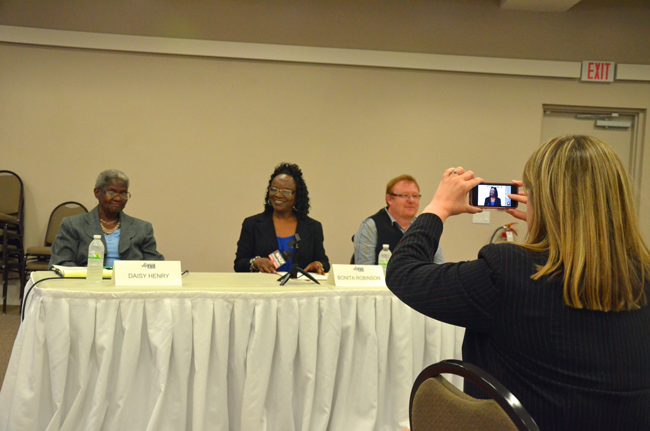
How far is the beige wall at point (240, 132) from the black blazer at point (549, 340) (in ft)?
14.2

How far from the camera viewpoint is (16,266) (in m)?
4.82

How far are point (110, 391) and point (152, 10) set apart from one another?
4045 mm

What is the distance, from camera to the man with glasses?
11.0 feet

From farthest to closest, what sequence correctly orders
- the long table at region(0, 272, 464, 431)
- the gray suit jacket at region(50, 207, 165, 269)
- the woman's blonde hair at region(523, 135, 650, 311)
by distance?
the gray suit jacket at region(50, 207, 165, 269) < the long table at region(0, 272, 464, 431) < the woman's blonde hair at region(523, 135, 650, 311)

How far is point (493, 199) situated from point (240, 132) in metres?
3.82

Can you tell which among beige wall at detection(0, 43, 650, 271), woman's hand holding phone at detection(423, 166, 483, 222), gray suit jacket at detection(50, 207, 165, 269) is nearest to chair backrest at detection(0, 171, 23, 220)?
beige wall at detection(0, 43, 650, 271)

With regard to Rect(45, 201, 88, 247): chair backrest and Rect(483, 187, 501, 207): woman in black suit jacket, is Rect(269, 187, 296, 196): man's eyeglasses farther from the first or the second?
Rect(45, 201, 88, 247): chair backrest

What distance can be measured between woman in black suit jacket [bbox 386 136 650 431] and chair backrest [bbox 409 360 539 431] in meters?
0.13

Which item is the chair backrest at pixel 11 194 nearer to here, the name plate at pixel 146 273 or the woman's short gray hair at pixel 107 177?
the woman's short gray hair at pixel 107 177

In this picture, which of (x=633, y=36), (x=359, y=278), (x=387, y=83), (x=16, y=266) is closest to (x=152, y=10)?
(x=387, y=83)

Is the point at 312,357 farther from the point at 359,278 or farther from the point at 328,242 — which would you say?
the point at 328,242

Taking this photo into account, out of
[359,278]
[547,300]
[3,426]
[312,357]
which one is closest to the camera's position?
[547,300]

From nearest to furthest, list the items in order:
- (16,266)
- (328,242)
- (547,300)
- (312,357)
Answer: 1. (547,300)
2. (312,357)
3. (16,266)
4. (328,242)

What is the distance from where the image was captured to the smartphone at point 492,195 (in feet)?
5.25
